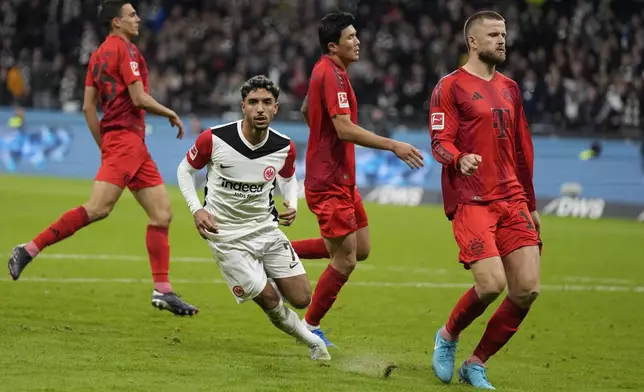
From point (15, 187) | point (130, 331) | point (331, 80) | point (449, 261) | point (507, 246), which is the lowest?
point (15, 187)

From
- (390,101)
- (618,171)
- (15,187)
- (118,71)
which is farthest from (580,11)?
(118,71)

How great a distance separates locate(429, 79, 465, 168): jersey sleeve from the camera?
669cm

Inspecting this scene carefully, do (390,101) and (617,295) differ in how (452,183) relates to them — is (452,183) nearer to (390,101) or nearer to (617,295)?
(617,295)

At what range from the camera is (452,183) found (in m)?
6.90

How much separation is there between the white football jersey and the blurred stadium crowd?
14256 millimetres

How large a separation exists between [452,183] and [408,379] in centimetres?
119

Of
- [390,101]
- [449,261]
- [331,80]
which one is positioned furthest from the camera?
[390,101]

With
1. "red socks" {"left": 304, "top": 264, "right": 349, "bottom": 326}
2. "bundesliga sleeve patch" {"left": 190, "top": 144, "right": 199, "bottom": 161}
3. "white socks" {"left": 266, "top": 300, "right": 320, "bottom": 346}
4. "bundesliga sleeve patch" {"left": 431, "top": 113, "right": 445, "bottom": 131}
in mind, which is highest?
"bundesliga sleeve patch" {"left": 431, "top": 113, "right": 445, "bottom": 131}

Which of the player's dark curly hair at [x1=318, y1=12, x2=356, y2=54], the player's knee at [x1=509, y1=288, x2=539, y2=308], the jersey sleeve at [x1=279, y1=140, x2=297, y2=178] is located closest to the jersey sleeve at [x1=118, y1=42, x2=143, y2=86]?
the player's dark curly hair at [x1=318, y1=12, x2=356, y2=54]

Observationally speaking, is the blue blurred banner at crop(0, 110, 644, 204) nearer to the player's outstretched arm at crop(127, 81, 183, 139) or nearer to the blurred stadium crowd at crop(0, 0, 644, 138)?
the blurred stadium crowd at crop(0, 0, 644, 138)

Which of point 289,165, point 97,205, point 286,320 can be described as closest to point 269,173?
point 289,165

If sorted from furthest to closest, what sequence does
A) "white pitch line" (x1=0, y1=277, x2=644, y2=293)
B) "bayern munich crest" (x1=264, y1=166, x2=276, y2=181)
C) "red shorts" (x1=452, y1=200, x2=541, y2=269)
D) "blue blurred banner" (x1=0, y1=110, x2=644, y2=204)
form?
"blue blurred banner" (x1=0, y1=110, x2=644, y2=204) < "white pitch line" (x1=0, y1=277, x2=644, y2=293) < "bayern munich crest" (x1=264, y1=166, x2=276, y2=181) < "red shorts" (x1=452, y1=200, x2=541, y2=269)

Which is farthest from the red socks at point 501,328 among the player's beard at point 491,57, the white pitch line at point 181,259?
the white pitch line at point 181,259

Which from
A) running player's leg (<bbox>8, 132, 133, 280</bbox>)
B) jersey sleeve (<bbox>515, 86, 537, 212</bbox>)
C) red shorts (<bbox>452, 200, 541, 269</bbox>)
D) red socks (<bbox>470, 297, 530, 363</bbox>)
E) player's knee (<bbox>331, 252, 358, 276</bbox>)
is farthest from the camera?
running player's leg (<bbox>8, 132, 133, 280</bbox>)
